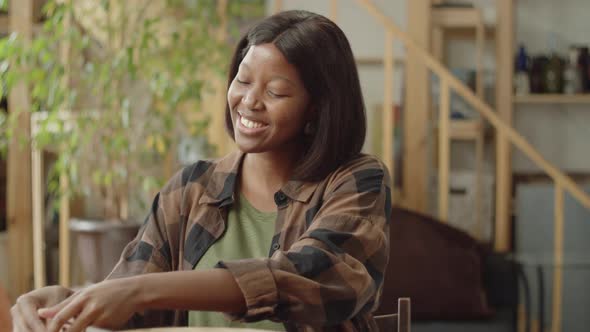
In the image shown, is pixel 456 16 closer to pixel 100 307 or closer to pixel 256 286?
pixel 256 286

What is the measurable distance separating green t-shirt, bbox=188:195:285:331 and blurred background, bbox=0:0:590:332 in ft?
5.80

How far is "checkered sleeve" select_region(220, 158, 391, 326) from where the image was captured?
1131 mm

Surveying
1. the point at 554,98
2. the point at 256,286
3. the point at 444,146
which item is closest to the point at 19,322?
the point at 256,286

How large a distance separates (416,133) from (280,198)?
2521 millimetres

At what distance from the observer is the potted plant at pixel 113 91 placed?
125 inches

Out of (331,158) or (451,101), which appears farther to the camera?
(451,101)

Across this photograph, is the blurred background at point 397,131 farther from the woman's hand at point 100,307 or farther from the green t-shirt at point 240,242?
the woman's hand at point 100,307

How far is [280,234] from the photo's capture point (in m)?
1.41

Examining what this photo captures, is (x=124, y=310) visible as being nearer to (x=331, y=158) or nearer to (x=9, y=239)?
(x=331, y=158)

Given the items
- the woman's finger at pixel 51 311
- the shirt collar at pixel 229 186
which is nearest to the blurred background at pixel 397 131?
the shirt collar at pixel 229 186

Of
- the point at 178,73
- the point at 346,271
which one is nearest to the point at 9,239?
the point at 178,73

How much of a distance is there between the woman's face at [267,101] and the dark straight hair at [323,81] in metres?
0.02

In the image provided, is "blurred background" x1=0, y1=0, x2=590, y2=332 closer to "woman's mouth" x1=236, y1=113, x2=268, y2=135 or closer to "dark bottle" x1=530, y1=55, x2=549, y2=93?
"dark bottle" x1=530, y1=55, x2=549, y2=93

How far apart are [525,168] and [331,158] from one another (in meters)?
3.44
